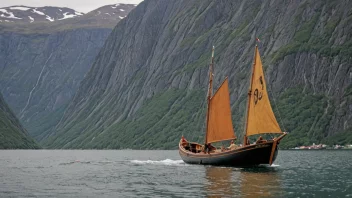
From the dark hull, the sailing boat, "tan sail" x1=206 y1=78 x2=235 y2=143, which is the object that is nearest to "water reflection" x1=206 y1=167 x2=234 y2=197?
the dark hull

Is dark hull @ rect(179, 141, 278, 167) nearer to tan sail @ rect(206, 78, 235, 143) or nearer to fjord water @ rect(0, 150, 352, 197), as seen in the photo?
tan sail @ rect(206, 78, 235, 143)

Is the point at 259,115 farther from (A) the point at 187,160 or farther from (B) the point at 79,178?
(B) the point at 79,178

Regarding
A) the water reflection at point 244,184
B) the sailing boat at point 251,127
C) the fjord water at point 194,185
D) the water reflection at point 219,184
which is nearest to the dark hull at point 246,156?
the sailing boat at point 251,127

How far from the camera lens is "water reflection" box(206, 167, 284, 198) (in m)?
59.2

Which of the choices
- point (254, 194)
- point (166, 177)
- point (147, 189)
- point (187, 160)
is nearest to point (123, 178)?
point (166, 177)

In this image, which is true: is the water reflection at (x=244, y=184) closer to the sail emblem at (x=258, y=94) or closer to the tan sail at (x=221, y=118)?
the sail emblem at (x=258, y=94)

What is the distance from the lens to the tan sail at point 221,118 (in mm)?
105562

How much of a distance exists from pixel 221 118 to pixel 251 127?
9.26 metres

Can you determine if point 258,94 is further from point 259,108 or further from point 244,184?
point 244,184

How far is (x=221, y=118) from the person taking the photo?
10656cm

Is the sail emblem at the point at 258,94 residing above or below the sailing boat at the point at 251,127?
above

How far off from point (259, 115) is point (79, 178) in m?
33.1

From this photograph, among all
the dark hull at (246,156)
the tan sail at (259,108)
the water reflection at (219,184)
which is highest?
the tan sail at (259,108)

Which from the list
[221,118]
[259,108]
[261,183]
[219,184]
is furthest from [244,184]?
[221,118]
